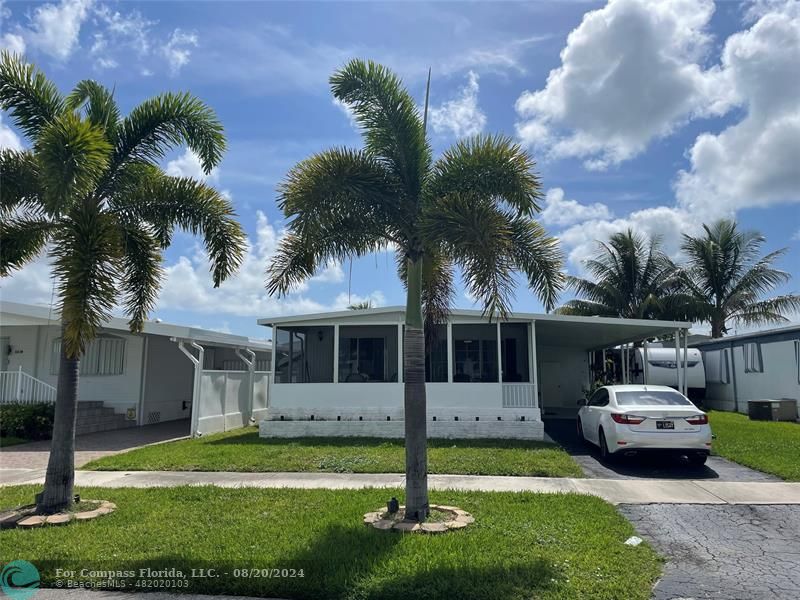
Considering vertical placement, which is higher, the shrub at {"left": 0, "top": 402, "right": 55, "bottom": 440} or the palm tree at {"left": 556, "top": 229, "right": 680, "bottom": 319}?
the palm tree at {"left": 556, "top": 229, "right": 680, "bottom": 319}

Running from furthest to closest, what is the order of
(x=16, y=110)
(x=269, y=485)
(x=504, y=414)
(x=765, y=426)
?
(x=765, y=426) → (x=504, y=414) → (x=269, y=485) → (x=16, y=110)

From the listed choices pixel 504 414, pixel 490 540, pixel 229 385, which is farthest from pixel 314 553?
pixel 229 385

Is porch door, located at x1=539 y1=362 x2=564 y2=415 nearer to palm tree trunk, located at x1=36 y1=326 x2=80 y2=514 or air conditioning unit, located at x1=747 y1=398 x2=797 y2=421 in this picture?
air conditioning unit, located at x1=747 y1=398 x2=797 y2=421

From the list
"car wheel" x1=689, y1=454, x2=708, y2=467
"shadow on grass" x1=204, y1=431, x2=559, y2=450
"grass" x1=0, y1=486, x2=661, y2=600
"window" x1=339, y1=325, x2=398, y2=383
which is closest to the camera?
"grass" x1=0, y1=486, x2=661, y2=600

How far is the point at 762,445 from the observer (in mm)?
11703

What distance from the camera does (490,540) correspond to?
5.69 metres

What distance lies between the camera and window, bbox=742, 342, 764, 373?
1866cm

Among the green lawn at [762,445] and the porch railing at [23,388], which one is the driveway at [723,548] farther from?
the porch railing at [23,388]

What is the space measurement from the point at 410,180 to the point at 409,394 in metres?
2.54

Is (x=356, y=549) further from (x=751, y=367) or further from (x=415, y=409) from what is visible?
(x=751, y=367)

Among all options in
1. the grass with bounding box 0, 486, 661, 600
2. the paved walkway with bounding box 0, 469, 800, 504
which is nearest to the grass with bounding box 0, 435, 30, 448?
the paved walkway with bounding box 0, 469, 800, 504

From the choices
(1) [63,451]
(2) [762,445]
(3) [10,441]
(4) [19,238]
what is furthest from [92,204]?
(2) [762,445]

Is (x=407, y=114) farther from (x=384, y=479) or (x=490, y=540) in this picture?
(x=384, y=479)

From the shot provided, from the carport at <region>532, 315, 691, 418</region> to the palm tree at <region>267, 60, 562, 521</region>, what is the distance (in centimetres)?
768
